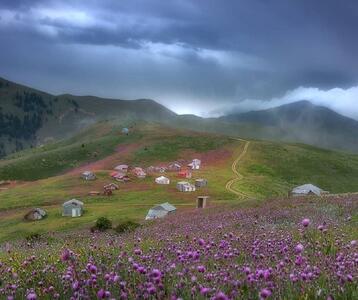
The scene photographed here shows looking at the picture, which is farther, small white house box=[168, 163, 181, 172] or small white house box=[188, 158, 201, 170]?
small white house box=[168, 163, 181, 172]

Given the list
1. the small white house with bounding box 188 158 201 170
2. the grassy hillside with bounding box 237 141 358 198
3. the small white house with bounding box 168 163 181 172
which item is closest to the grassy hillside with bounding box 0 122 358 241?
the grassy hillside with bounding box 237 141 358 198

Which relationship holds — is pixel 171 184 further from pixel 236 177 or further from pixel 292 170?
pixel 292 170

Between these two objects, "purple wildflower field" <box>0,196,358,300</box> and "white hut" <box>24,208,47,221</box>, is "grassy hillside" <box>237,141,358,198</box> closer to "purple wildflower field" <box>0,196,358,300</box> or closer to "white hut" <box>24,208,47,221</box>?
"white hut" <box>24,208,47,221</box>

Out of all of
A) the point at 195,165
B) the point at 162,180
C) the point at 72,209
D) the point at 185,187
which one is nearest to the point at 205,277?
the point at 72,209

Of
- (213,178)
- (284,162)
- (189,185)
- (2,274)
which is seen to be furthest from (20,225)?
(284,162)

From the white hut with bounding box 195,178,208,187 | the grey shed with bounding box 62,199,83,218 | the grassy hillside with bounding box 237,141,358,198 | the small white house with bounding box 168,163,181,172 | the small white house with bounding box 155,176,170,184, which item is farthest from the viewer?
the small white house with bounding box 168,163,181,172

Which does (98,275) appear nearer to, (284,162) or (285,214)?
(285,214)

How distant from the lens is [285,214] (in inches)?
942

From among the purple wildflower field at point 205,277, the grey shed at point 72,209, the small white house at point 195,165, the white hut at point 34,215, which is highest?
the purple wildflower field at point 205,277

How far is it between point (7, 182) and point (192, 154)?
63192mm

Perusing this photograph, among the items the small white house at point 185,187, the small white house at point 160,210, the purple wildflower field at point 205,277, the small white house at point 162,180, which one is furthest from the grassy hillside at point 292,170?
the purple wildflower field at point 205,277

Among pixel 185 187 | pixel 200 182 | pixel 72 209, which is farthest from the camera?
pixel 200 182

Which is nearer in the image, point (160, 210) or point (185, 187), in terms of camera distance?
point (160, 210)

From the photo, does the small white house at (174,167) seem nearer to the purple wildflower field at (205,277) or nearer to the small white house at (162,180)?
the small white house at (162,180)
